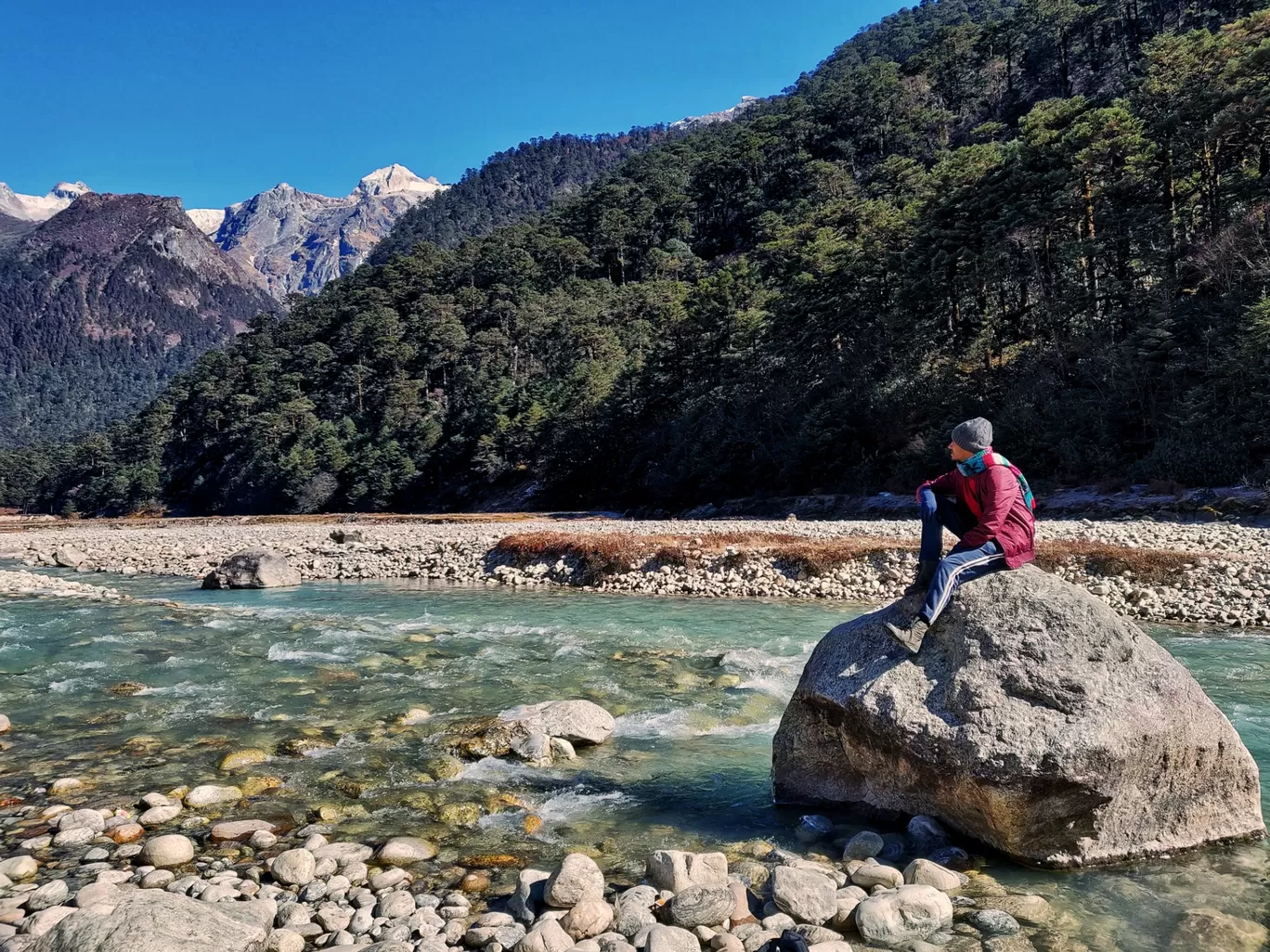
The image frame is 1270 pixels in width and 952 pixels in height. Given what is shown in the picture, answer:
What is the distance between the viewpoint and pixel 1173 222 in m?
32.9

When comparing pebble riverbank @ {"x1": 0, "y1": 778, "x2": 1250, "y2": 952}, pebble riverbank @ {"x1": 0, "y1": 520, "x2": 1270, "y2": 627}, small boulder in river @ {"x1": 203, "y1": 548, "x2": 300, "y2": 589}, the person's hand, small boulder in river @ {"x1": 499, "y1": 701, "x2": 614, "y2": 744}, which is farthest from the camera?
small boulder in river @ {"x1": 203, "y1": 548, "x2": 300, "y2": 589}

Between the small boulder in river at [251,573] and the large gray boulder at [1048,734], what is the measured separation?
21533mm

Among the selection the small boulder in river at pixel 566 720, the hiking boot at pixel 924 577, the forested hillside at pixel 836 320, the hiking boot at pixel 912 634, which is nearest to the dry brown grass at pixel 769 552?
the forested hillside at pixel 836 320

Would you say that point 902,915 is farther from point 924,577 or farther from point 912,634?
point 924,577

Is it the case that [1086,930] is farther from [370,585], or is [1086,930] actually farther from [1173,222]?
[1173,222]

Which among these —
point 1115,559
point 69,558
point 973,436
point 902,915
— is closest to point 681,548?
point 1115,559

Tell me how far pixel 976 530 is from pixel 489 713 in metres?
5.82

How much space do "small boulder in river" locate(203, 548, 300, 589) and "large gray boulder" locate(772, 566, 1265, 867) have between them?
21.5 meters

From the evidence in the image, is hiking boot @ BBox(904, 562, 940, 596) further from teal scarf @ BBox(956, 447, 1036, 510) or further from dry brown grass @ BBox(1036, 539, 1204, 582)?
dry brown grass @ BBox(1036, 539, 1204, 582)

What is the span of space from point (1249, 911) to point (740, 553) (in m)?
15.9

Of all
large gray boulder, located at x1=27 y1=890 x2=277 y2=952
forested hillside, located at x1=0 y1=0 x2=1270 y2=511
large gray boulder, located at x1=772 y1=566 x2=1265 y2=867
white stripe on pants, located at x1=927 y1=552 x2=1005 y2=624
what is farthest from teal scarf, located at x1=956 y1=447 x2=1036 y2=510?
forested hillside, located at x1=0 y1=0 x2=1270 y2=511

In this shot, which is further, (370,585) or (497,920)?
(370,585)

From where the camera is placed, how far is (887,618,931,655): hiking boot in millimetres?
5816

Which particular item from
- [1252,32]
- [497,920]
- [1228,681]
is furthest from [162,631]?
[1252,32]
